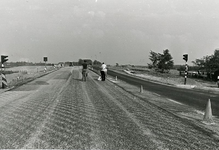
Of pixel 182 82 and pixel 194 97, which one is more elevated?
pixel 194 97

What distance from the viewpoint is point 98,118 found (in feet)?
22.5

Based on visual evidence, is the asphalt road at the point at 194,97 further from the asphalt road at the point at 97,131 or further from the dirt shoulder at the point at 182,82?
the asphalt road at the point at 97,131

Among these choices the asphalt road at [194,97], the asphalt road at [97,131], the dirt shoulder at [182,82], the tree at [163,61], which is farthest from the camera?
the tree at [163,61]

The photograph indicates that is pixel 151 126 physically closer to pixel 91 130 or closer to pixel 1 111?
pixel 91 130

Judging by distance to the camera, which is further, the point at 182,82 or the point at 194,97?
the point at 182,82

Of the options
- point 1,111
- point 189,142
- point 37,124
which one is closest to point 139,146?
point 189,142

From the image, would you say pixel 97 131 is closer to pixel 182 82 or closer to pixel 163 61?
pixel 182 82

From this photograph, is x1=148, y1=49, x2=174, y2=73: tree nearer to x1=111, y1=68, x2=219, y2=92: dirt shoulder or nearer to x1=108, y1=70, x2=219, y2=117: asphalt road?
x1=111, y1=68, x2=219, y2=92: dirt shoulder

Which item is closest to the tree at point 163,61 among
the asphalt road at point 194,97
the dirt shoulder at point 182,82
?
the dirt shoulder at point 182,82

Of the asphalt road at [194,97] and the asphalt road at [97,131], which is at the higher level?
the asphalt road at [97,131]

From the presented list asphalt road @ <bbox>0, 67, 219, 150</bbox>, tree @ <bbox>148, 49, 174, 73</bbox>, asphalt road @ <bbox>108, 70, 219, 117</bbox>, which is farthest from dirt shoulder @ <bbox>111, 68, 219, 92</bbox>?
tree @ <bbox>148, 49, 174, 73</bbox>

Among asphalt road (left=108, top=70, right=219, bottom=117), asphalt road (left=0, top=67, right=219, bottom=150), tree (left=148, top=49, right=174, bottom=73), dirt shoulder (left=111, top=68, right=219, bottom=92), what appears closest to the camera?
asphalt road (left=0, top=67, right=219, bottom=150)

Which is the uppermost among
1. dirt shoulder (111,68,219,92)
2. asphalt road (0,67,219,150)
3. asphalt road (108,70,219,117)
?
Result: asphalt road (0,67,219,150)

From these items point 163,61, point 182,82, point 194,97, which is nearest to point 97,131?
point 194,97
